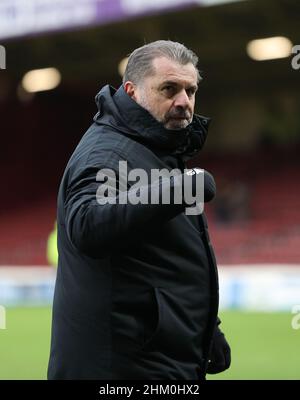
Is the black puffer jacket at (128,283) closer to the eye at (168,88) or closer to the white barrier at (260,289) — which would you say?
the eye at (168,88)

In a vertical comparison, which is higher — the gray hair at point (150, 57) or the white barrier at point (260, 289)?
the gray hair at point (150, 57)

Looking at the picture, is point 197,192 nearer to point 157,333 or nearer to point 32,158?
point 157,333

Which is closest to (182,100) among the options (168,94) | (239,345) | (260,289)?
(168,94)

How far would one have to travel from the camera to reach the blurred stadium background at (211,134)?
14.7 metres

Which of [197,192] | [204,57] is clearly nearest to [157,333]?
[197,192]

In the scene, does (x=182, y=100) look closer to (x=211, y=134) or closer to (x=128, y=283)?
(x=128, y=283)

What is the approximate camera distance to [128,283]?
2607mm

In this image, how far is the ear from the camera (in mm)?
2834

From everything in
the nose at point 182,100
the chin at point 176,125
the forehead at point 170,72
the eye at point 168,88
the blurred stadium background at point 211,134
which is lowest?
the chin at point 176,125

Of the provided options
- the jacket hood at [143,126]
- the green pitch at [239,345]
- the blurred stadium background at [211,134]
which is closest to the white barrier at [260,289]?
the blurred stadium background at [211,134]

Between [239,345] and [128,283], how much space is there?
25.1ft

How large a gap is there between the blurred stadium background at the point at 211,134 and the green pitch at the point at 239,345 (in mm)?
42

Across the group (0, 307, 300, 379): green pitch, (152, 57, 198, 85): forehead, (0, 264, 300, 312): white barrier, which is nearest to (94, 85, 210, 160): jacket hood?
(152, 57, 198, 85): forehead

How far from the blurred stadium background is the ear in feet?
21.5
